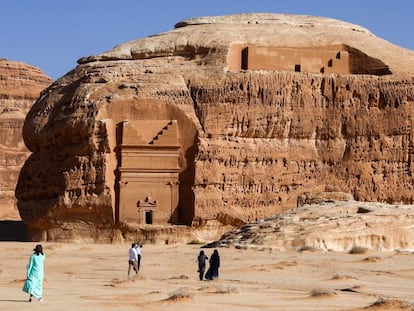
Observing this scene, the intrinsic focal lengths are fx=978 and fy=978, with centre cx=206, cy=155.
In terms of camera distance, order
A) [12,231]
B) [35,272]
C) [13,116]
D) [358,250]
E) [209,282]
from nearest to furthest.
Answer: [35,272]
[209,282]
[358,250]
[12,231]
[13,116]

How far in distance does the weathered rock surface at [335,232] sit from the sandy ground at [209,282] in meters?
1.27

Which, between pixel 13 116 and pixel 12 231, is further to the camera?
pixel 13 116

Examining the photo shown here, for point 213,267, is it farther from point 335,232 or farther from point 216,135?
point 216,135

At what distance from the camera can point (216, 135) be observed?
2126 inches

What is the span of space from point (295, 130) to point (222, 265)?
61.1 feet

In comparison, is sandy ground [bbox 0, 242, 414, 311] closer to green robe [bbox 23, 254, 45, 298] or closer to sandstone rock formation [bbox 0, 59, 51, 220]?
green robe [bbox 23, 254, 45, 298]

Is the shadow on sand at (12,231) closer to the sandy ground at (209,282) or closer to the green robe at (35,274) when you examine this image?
the sandy ground at (209,282)

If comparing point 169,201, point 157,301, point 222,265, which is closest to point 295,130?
point 169,201

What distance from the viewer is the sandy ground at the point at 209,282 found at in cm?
2388

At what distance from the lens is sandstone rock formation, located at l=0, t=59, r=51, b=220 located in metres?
111

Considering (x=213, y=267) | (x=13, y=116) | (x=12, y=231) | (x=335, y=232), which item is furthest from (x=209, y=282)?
(x=13, y=116)

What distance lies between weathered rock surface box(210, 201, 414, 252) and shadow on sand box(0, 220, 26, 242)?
71.5 feet

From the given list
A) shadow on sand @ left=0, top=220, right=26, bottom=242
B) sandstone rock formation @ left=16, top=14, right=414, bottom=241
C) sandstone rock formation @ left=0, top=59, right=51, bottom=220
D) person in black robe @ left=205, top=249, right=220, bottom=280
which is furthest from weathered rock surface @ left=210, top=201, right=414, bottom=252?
sandstone rock formation @ left=0, top=59, right=51, bottom=220

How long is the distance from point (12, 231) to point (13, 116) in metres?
54.9
